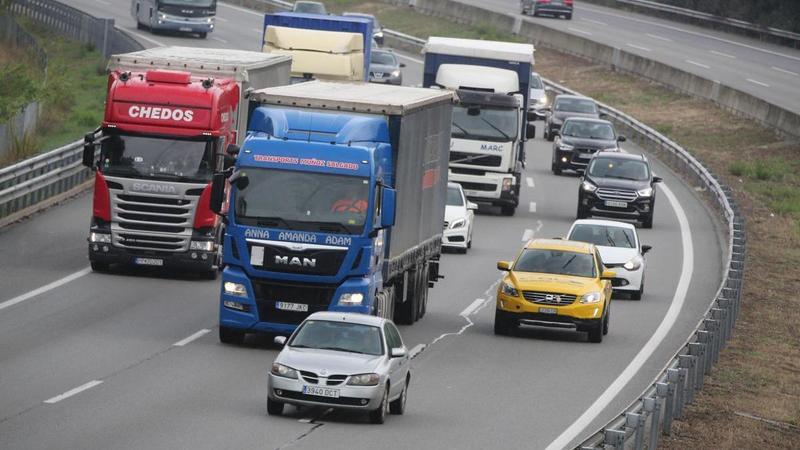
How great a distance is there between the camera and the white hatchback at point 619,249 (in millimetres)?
32844

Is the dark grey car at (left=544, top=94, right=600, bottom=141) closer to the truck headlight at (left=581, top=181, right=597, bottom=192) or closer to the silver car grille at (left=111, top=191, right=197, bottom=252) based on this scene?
the truck headlight at (left=581, top=181, right=597, bottom=192)

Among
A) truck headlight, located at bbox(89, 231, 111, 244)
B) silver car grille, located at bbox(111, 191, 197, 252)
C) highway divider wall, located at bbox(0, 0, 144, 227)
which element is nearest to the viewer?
silver car grille, located at bbox(111, 191, 197, 252)

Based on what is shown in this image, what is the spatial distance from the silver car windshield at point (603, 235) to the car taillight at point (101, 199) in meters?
9.40

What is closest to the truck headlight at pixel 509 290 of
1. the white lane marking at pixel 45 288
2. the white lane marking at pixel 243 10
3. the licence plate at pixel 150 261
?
the licence plate at pixel 150 261

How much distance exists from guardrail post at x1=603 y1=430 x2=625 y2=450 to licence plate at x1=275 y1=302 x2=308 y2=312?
932 cm

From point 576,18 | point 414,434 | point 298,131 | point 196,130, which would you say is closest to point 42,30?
point 576,18

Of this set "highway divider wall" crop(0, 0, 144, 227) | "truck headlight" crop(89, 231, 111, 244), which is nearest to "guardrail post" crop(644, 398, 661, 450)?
"truck headlight" crop(89, 231, 111, 244)

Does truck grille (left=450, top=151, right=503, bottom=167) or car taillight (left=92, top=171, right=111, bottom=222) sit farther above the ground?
car taillight (left=92, top=171, right=111, bottom=222)

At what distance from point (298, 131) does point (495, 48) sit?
19.6 meters

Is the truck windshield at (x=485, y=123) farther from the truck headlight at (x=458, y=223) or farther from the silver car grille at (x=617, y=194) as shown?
the truck headlight at (x=458, y=223)

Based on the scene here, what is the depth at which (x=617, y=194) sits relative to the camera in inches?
1703

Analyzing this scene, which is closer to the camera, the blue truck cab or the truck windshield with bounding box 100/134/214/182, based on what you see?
the blue truck cab

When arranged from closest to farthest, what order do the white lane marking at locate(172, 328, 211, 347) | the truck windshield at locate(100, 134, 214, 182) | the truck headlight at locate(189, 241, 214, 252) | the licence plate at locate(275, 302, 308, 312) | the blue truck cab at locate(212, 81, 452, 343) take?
the blue truck cab at locate(212, 81, 452, 343)
the licence plate at locate(275, 302, 308, 312)
the white lane marking at locate(172, 328, 211, 347)
the truck windshield at locate(100, 134, 214, 182)
the truck headlight at locate(189, 241, 214, 252)

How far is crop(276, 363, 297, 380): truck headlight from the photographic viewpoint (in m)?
18.9
